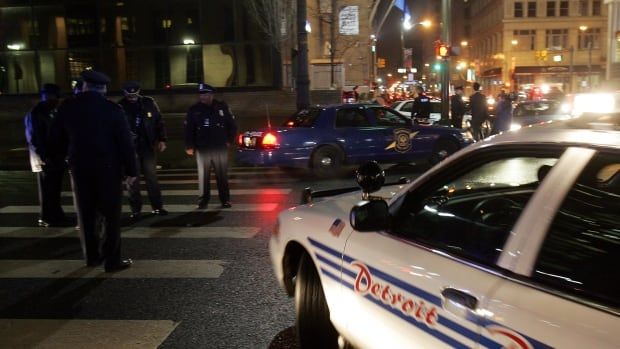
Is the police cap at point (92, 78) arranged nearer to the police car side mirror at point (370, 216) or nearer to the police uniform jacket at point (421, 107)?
the police car side mirror at point (370, 216)

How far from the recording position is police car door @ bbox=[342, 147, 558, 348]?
7.77 feet

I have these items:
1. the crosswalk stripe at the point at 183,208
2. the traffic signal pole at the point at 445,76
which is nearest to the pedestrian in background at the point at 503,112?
the traffic signal pole at the point at 445,76

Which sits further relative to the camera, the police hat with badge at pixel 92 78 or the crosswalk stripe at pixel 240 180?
the crosswalk stripe at pixel 240 180

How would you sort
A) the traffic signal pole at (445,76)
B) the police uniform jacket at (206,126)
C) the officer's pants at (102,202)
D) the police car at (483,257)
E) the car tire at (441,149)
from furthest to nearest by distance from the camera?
the traffic signal pole at (445,76), the car tire at (441,149), the police uniform jacket at (206,126), the officer's pants at (102,202), the police car at (483,257)

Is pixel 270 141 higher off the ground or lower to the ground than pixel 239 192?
higher

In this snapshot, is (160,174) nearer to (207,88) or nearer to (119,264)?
(207,88)

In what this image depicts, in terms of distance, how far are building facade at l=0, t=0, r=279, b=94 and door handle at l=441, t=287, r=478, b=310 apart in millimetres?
22027

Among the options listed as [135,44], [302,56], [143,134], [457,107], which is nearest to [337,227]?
[143,134]

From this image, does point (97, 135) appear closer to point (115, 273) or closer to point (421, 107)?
point (115, 273)

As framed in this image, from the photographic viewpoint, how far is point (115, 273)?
228 inches

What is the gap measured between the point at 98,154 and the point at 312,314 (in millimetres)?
2898

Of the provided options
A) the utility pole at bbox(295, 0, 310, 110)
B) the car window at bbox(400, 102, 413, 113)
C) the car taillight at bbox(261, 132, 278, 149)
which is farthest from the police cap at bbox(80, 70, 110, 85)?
the car window at bbox(400, 102, 413, 113)

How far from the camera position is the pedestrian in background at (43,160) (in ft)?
25.1

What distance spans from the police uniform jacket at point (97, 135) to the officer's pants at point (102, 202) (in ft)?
0.16
